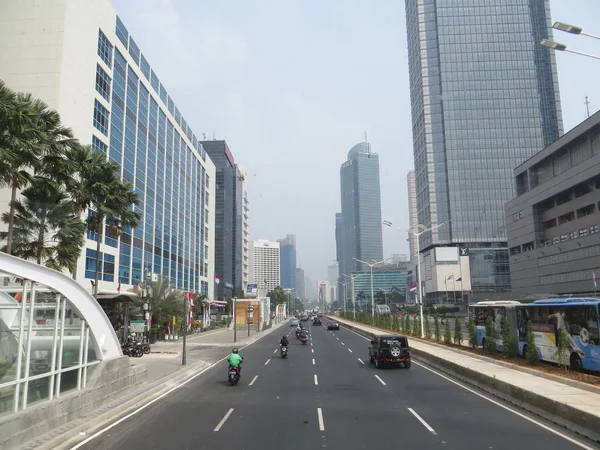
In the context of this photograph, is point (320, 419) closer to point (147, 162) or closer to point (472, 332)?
point (472, 332)

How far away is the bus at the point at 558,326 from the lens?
18.2 metres

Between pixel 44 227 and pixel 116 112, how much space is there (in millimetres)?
29852

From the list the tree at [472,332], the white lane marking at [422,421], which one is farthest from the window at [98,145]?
the white lane marking at [422,421]

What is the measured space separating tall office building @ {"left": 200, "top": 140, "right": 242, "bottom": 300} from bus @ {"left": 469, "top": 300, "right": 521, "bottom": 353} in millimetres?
104265

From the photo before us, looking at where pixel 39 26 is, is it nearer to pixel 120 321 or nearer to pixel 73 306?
pixel 120 321

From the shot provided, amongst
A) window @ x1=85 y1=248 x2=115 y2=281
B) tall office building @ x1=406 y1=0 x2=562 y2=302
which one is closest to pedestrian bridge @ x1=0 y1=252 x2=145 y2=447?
window @ x1=85 y1=248 x2=115 y2=281

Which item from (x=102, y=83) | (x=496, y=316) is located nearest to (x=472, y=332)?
(x=496, y=316)

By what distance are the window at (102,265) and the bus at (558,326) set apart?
35599 millimetres

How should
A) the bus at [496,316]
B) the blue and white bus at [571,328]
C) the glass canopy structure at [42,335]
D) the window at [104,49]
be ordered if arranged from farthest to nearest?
the window at [104,49] < the bus at [496,316] < the blue and white bus at [571,328] < the glass canopy structure at [42,335]

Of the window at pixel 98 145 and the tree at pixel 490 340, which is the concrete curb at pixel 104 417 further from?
the window at pixel 98 145

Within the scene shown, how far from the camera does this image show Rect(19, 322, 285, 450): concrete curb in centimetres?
1005

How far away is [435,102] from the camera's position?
14325cm

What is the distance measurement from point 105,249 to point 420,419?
139 ft

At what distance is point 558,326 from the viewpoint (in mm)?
20375
